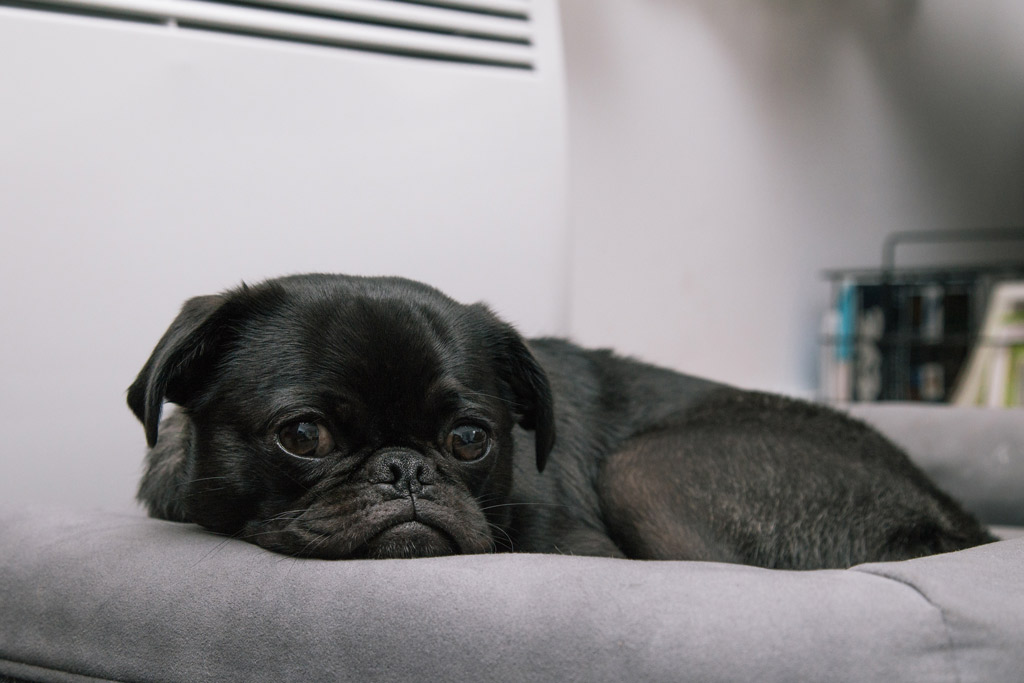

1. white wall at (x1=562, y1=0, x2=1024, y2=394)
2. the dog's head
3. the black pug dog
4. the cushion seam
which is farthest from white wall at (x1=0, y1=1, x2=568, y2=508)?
the cushion seam

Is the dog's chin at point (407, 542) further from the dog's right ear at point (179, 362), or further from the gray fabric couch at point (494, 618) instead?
the dog's right ear at point (179, 362)

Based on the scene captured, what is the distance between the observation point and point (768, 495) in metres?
1.68

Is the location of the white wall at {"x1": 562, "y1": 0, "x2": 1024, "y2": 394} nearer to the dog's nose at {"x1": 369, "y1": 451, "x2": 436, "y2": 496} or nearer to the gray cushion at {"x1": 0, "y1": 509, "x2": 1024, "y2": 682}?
the dog's nose at {"x1": 369, "y1": 451, "x2": 436, "y2": 496}

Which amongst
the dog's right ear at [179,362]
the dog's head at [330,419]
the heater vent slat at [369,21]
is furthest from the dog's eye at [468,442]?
the heater vent slat at [369,21]

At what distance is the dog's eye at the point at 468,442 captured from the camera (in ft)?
4.49

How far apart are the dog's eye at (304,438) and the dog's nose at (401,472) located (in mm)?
74

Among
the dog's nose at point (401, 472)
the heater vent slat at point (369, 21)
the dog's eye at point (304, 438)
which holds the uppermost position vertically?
the heater vent slat at point (369, 21)

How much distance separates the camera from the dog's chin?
1236mm

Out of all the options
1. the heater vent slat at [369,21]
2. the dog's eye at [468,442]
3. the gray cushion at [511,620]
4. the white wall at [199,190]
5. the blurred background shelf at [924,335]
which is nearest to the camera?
the gray cushion at [511,620]

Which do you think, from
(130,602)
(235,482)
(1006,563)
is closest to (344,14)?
(235,482)

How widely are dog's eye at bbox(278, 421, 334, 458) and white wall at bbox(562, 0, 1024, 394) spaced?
2.29 m

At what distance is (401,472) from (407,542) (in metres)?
0.09

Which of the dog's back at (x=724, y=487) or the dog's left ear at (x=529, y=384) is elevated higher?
the dog's left ear at (x=529, y=384)

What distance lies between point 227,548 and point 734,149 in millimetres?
3433
